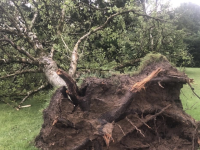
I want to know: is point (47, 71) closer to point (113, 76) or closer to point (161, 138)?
point (113, 76)

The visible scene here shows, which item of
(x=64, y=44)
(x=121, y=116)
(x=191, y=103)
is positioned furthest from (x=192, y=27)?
(x=121, y=116)

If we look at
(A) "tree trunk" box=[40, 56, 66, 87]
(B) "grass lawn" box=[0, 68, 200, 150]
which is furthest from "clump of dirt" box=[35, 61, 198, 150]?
(A) "tree trunk" box=[40, 56, 66, 87]

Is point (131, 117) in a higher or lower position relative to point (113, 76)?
lower

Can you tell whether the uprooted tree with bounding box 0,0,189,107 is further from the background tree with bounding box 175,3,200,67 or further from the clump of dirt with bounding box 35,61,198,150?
the background tree with bounding box 175,3,200,67

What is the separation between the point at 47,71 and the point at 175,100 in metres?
3.58

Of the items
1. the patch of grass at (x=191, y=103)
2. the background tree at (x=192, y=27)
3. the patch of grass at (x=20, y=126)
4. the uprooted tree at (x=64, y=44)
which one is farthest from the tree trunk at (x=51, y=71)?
the background tree at (x=192, y=27)

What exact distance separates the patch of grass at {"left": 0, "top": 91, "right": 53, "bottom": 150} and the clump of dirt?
55 centimetres

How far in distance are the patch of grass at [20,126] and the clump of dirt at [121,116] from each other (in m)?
0.55

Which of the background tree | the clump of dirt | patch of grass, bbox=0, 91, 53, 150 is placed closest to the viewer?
the clump of dirt

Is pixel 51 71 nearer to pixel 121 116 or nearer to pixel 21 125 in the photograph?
pixel 21 125

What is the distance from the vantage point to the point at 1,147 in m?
4.26

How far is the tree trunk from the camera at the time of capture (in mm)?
5455

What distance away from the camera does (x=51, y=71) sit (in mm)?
5945

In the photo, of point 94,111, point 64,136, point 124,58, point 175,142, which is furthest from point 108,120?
point 124,58
